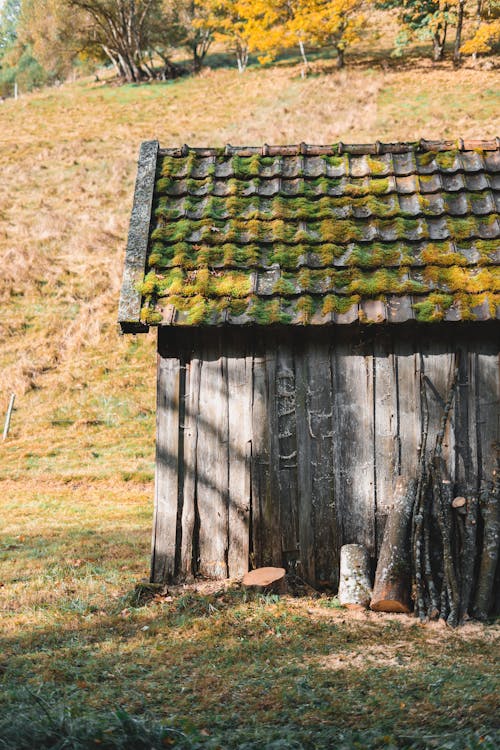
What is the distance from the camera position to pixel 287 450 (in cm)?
672

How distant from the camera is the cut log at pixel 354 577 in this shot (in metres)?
6.40

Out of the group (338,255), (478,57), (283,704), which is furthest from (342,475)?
(478,57)

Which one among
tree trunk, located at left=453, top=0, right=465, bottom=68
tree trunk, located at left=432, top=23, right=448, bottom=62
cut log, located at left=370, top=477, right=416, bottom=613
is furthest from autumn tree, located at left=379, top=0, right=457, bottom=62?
cut log, located at left=370, top=477, right=416, bottom=613

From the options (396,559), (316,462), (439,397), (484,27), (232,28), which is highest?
(232,28)

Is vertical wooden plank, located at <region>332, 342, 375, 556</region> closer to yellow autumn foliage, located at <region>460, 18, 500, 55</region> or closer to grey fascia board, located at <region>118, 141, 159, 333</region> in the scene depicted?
grey fascia board, located at <region>118, 141, 159, 333</region>

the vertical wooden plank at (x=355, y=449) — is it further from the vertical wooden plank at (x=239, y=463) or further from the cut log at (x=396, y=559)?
the vertical wooden plank at (x=239, y=463)

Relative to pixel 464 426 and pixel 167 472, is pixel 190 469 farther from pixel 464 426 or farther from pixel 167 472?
pixel 464 426

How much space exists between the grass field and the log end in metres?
0.11

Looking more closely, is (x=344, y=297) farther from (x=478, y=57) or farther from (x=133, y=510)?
(x=478, y=57)

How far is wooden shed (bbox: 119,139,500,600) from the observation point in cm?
655

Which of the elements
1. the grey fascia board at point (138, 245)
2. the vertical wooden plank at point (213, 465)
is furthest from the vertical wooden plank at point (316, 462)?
the grey fascia board at point (138, 245)

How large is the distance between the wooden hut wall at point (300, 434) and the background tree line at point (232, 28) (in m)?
35.7

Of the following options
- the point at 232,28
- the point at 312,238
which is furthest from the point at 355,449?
the point at 232,28

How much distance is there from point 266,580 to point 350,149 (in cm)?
457
